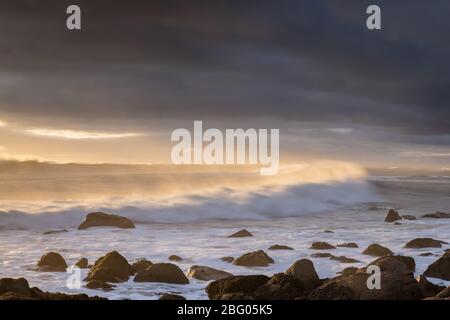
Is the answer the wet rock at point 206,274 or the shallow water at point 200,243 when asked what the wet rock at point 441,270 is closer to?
the shallow water at point 200,243

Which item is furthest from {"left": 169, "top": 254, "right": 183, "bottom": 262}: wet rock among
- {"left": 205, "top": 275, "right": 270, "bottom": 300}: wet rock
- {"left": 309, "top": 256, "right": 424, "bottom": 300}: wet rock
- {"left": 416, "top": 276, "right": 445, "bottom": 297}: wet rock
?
{"left": 416, "top": 276, "right": 445, "bottom": 297}: wet rock

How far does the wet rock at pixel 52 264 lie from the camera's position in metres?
16.2

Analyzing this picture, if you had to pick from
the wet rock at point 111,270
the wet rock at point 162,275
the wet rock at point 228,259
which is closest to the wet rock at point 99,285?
the wet rock at point 111,270

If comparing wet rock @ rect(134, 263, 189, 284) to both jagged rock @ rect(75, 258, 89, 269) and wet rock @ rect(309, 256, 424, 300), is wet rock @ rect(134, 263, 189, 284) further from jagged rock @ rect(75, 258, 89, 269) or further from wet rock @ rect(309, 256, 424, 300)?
wet rock @ rect(309, 256, 424, 300)

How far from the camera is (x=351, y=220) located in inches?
1289

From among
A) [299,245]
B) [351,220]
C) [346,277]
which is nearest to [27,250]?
[299,245]

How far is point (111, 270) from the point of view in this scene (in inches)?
573

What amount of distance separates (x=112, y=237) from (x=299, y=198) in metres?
27.3

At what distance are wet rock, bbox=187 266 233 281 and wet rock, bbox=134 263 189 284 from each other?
23.3 inches

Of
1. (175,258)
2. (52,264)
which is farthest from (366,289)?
(52,264)

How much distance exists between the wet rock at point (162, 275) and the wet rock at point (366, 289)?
3.92 m

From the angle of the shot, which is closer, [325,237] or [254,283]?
[254,283]

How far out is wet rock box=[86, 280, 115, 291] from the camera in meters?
13.6
